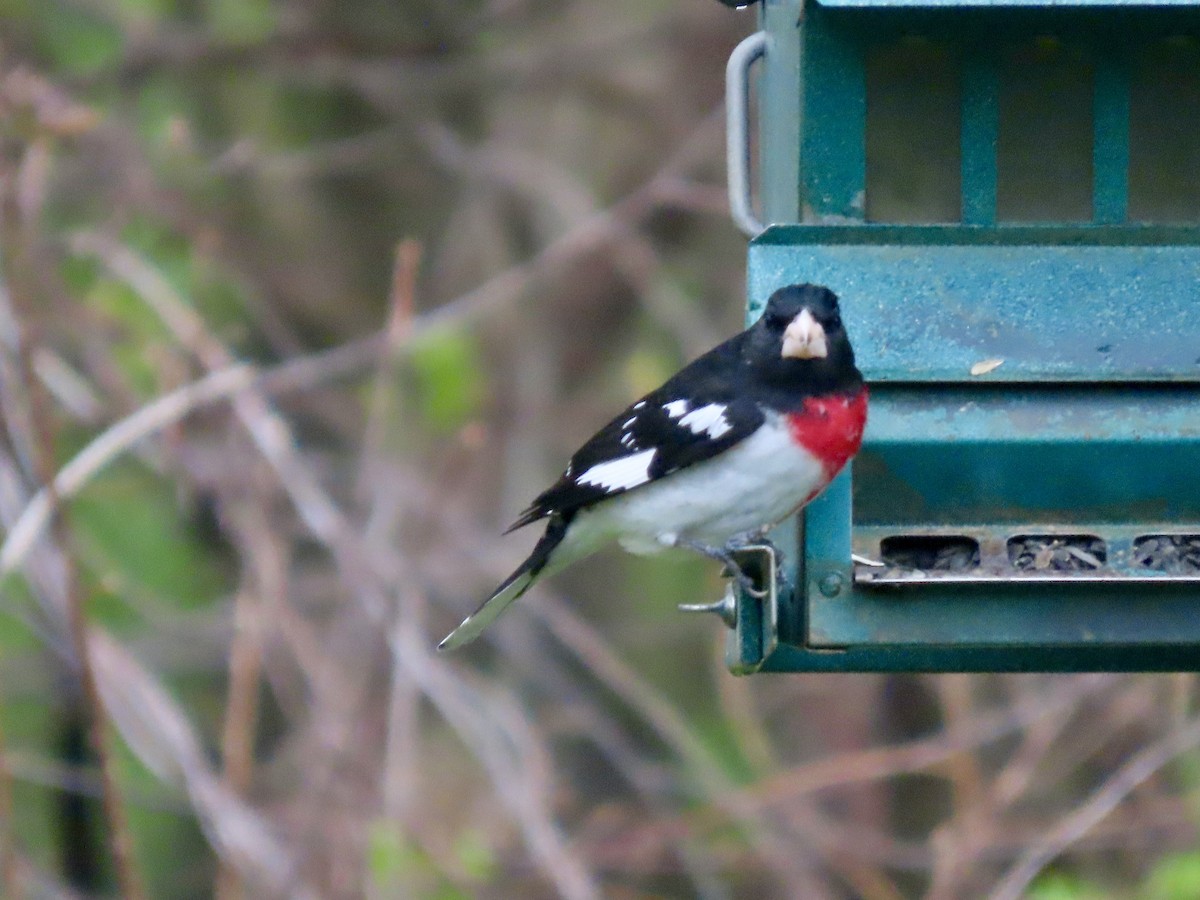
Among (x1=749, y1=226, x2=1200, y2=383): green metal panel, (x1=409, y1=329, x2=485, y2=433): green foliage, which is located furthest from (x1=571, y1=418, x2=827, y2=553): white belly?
(x1=409, y1=329, x2=485, y2=433): green foliage

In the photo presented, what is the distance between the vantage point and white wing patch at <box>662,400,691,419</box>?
155 inches

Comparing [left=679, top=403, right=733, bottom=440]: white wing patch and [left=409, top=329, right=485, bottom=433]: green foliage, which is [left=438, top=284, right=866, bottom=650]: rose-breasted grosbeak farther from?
[left=409, top=329, right=485, bottom=433]: green foliage

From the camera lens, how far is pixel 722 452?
3.80 metres

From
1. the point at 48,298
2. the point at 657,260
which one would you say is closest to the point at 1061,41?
the point at 48,298

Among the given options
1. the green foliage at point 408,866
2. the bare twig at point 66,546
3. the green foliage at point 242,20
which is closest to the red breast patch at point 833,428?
the bare twig at point 66,546

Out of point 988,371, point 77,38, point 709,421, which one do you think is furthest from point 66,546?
point 77,38

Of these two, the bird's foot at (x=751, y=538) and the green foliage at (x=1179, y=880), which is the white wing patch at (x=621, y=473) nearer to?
the bird's foot at (x=751, y=538)

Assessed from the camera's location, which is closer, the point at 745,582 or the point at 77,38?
the point at 745,582

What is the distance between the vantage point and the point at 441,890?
16.8 feet

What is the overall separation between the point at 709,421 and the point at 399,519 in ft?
8.96

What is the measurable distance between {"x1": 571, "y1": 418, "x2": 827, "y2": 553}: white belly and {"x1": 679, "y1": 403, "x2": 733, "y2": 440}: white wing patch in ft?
0.16

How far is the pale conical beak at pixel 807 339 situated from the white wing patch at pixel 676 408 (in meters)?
0.48

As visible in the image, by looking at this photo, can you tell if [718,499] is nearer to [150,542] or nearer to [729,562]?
[729,562]

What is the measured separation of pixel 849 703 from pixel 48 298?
13.4 feet
